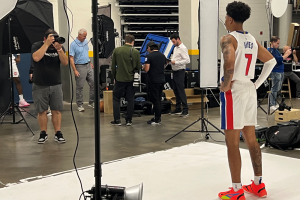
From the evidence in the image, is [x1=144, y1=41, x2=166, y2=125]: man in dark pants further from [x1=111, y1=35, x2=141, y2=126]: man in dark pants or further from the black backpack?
the black backpack

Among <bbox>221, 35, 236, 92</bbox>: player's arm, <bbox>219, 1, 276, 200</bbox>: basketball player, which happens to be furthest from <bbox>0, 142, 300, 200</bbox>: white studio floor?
<bbox>221, 35, 236, 92</bbox>: player's arm

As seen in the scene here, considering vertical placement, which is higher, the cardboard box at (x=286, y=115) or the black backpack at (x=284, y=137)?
the black backpack at (x=284, y=137)

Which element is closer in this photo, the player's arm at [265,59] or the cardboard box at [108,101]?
the player's arm at [265,59]

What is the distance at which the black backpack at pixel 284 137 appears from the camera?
189 inches

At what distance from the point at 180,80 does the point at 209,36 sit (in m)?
2.67

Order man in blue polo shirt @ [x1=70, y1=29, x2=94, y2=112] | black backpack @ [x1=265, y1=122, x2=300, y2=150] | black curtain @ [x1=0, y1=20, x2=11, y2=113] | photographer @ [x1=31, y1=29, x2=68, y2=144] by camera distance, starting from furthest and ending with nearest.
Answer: man in blue polo shirt @ [x1=70, y1=29, x2=94, y2=112]
black curtain @ [x1=0, y1=20, x2=11, y2=113]
photographer @ [x1=31, y1=29, x2=68, y2=144]
black backpack @ [x1=265, y1=122, x2=300, y2=150]

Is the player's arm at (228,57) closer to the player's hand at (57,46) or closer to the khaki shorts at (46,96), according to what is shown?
the player's hand at (57,46)

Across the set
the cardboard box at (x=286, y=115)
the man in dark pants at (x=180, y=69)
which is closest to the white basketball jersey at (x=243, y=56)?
the cardboard box at (x=286, y=115)

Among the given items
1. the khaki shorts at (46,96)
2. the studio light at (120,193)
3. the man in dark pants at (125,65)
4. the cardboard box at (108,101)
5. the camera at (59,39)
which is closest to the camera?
the studio light at (120,193)

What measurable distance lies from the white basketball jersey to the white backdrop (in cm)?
202

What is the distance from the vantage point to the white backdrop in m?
4.93

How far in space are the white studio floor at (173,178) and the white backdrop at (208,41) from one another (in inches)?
42.5

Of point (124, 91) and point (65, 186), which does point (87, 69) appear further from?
point (65, 186)

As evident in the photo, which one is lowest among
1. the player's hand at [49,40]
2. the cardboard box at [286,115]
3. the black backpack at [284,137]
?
the cardboard box at [286,115]
